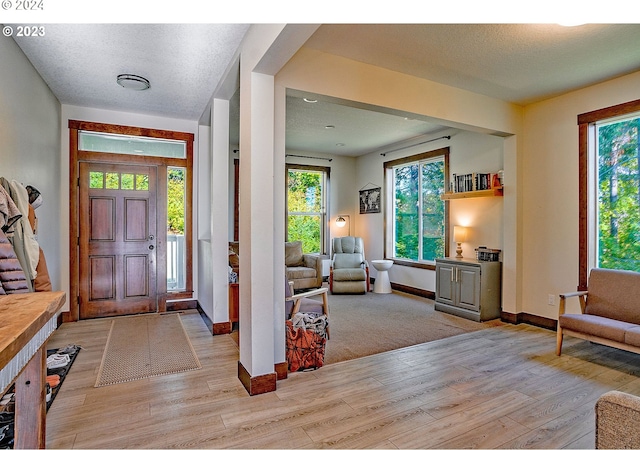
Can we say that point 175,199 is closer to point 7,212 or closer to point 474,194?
point 7,212

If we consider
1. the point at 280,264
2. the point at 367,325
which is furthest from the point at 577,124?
the point at 280,264

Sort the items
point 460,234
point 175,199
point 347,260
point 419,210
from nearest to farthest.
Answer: point 175,199
point 460,234
point 419,210
point 347,260

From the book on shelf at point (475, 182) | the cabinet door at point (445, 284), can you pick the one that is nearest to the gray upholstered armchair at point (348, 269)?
the cabinet door at point (445, 284)

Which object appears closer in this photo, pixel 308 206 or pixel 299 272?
pixel 299 272

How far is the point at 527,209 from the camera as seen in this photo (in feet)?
14.0

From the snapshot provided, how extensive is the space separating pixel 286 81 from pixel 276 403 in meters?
2.41

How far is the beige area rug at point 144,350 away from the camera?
2.76 m

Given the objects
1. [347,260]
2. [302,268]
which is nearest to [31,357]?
[302,268]

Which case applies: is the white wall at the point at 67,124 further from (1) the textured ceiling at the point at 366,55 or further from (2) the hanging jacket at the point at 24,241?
(2) the hanging jacket at the point at 24,241

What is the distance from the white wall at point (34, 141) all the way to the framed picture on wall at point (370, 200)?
5.16 m

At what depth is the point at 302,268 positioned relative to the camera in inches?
235

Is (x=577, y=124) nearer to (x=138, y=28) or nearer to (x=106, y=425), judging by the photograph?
(x=138, y=28)

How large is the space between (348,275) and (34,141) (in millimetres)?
4575

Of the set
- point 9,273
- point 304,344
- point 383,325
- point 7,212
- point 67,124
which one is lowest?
point 383,325
